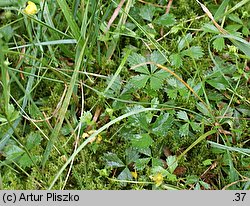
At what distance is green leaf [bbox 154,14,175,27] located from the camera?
2037mm

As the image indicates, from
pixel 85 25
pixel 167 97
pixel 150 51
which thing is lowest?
pixel 167 97

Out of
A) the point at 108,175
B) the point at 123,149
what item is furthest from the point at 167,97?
the point at 108,175

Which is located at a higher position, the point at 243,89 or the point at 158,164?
the point at 243,89

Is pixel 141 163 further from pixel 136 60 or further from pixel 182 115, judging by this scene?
pixel 136 60

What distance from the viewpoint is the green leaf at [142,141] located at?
174 cm

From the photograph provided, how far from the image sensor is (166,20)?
2.04 m

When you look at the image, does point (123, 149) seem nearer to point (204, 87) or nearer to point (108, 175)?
point (108, 175)

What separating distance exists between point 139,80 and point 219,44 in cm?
38

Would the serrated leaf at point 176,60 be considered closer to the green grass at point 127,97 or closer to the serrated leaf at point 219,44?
the green grass at point 127,97

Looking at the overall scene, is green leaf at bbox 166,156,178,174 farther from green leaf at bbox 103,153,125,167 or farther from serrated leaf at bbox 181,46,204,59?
serrated leaf at bbox 181,46,204,59

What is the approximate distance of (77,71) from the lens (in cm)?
178

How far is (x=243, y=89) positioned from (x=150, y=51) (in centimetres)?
44
